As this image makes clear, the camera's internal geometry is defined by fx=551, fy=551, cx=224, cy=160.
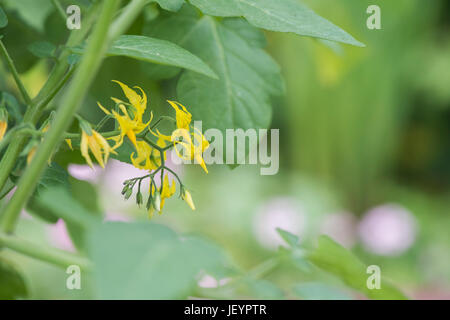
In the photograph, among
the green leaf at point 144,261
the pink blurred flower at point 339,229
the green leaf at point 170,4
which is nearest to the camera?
the green leaf at point 144,261

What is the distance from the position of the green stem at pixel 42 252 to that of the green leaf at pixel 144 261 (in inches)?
1.5

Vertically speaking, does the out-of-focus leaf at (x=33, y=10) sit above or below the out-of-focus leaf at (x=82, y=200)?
above

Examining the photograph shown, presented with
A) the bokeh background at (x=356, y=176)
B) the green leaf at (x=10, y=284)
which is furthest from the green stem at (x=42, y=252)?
the bokeh background at (x=356, y=176)

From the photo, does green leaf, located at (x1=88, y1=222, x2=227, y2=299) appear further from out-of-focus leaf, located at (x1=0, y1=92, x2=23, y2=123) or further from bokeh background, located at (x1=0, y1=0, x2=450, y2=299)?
bokeh background, located at (x1=0, y1=0, x2=450, y2=299)

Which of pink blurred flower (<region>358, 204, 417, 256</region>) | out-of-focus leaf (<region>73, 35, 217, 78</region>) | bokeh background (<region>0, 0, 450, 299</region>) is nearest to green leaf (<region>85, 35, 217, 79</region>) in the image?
out-of-focus leaf (<region>73, 35, 217, 78</region>)

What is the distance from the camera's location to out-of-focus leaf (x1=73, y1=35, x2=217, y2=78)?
202 millimetres

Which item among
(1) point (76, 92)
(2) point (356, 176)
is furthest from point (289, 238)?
(2) point (356, 176)

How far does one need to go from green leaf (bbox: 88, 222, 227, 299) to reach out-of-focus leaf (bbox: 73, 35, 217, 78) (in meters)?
0.07

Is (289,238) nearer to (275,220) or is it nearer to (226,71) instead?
(226,71)

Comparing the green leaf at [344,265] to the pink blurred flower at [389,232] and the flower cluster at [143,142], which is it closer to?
the flower cluster at [143,142]

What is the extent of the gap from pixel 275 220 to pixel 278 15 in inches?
→ 61.4

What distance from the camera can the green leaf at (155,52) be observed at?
0.66 ft
